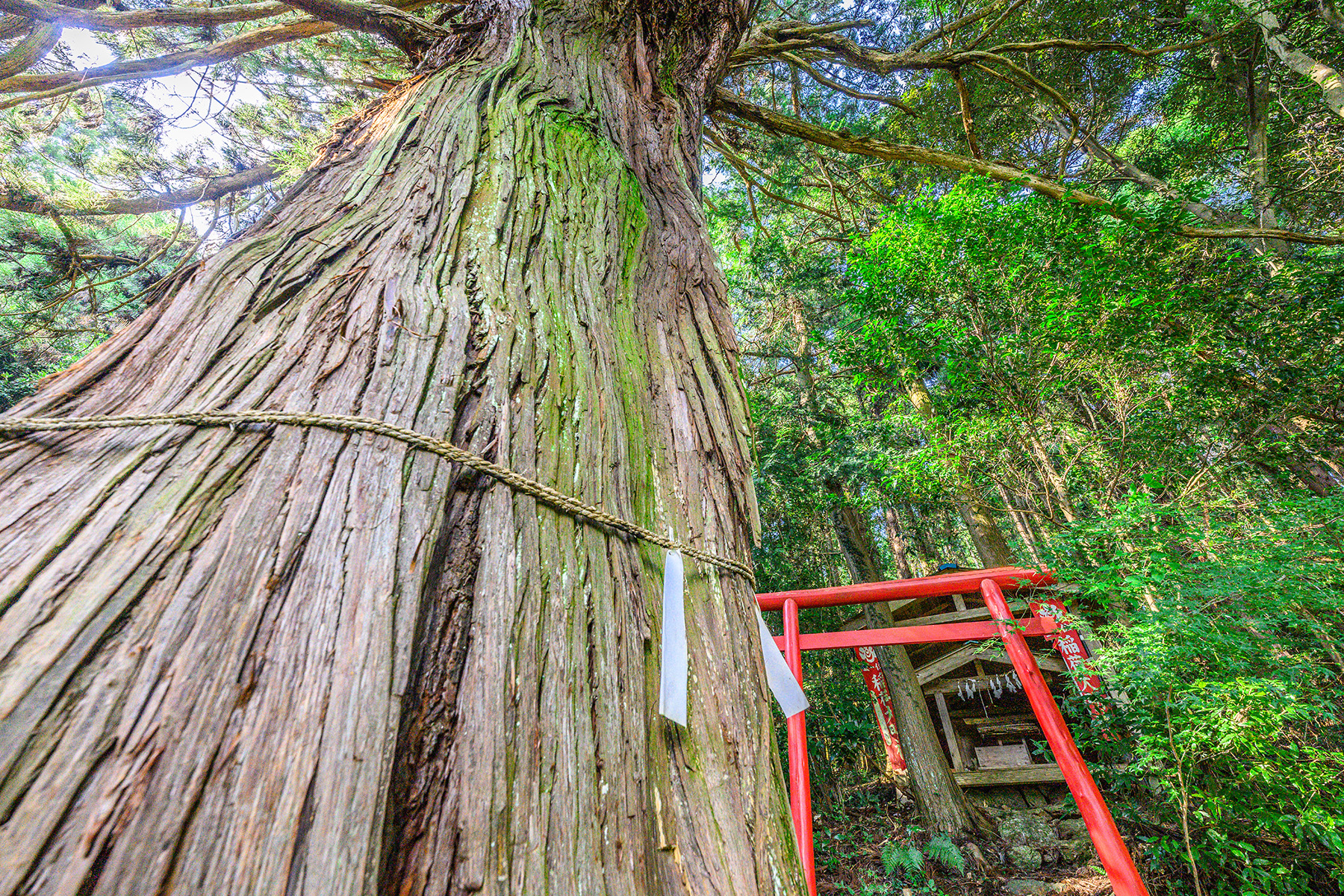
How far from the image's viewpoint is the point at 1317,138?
531 cm

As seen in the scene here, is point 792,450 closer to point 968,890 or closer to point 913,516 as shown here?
point 968,890

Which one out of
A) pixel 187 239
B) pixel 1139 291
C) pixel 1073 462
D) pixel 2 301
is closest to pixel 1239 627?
pixel 1073 462

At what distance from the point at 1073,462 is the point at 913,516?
8.24 meters

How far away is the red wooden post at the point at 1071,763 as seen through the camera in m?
1.96

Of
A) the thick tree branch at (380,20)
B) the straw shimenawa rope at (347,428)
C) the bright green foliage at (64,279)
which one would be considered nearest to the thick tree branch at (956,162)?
the thick tree branch at (380,20)

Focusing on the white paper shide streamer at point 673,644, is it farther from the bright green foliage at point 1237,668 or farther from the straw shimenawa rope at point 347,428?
the bright green foliage at point 1237,668

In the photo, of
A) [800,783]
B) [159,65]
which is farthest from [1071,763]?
[159,65]

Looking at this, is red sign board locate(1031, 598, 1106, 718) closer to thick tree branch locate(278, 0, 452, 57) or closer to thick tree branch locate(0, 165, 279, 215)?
thick tree branch locate(278, 0, 452, 57)

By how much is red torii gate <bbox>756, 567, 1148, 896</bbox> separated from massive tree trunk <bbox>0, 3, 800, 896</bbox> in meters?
1.07

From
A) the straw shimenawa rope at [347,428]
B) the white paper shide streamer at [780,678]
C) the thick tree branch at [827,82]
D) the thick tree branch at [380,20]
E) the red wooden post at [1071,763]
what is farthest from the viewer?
the thick tree branch at [827,82]

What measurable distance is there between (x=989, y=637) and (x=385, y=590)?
129 inches

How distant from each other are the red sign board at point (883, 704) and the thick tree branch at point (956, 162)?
447 cm

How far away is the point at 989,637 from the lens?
9.68 ft

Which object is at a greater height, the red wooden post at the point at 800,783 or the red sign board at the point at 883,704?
the red sign board at the point at 883,704
